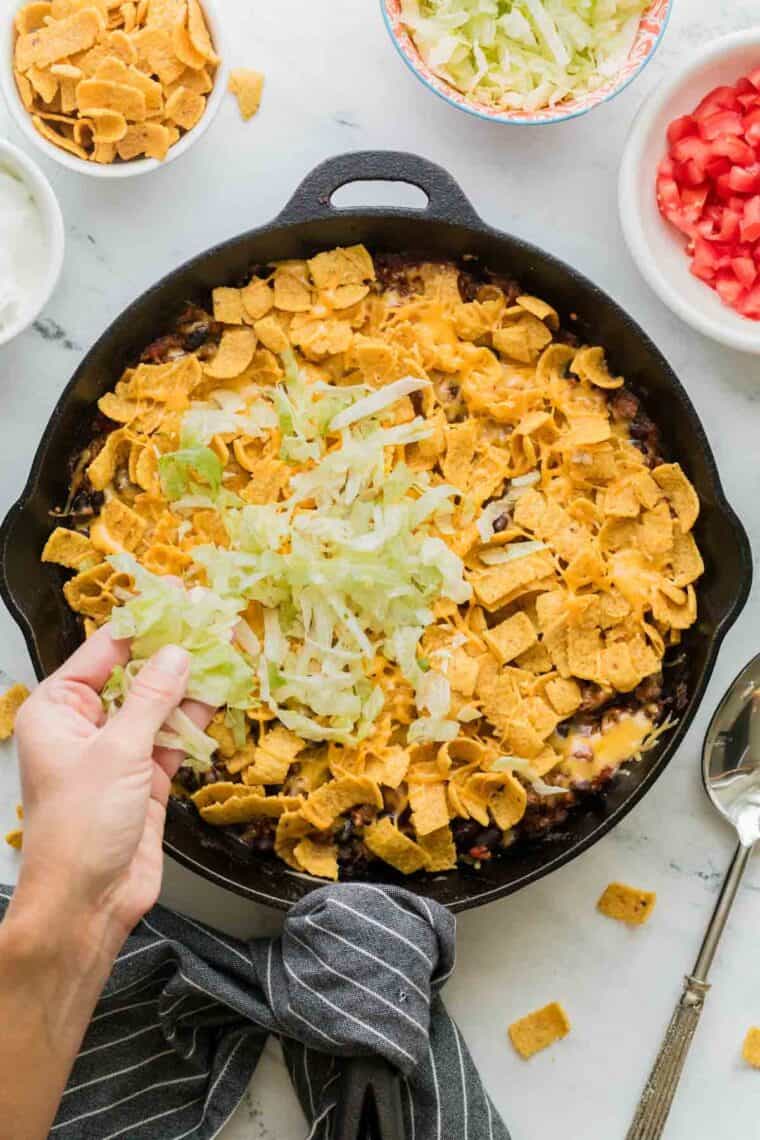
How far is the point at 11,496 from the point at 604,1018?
1.61m

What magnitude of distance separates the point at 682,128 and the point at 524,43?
345 mm

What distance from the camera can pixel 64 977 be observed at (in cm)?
204

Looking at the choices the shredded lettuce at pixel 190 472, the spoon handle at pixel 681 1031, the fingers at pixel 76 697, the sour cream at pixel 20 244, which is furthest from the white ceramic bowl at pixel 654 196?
the fingers at pixel 76 697

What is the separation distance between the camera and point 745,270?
2531 millimetres

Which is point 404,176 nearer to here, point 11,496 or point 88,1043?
point 11,496

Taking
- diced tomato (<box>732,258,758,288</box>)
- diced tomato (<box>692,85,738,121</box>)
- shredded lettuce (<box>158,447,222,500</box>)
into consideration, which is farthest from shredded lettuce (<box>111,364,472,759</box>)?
diced tomato (<box>692,85,738,121</box>)

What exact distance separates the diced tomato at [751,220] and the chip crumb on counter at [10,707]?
167 centimetres

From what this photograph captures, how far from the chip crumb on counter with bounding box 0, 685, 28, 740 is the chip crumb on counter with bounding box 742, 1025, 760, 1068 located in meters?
1.60

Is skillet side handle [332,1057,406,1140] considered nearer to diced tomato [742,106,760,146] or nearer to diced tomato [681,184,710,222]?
diced tomato [681,184,710,222]

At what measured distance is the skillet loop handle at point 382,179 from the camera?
7.91 ft

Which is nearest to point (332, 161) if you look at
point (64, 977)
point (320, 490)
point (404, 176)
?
point (404, 176)

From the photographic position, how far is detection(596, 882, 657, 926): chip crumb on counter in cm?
264

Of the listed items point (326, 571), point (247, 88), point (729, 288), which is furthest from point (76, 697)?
point (729, 288)

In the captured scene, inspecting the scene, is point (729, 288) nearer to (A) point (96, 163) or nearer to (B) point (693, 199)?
(B) point (693, 199)
